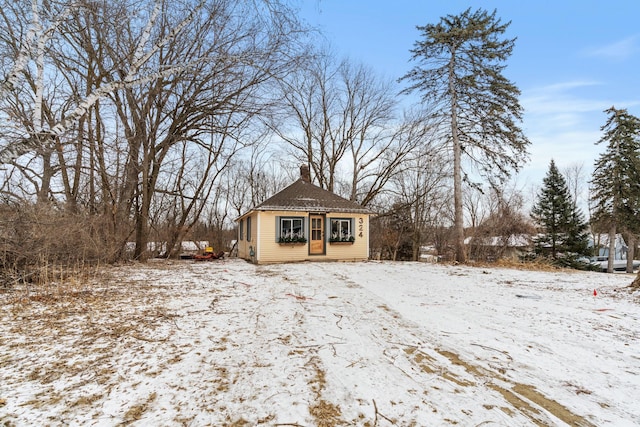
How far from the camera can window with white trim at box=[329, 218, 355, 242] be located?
13.0 metres

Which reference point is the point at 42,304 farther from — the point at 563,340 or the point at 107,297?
the point at 563,340

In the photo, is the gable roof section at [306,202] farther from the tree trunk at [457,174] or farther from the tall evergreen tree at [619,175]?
the tall evergreen tree at [619,175]

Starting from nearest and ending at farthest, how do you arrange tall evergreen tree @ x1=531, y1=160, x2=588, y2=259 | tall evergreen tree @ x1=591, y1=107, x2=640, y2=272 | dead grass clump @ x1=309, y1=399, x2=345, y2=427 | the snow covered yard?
dead grass clump @ x1=309, y1=399, x2=345, y2=427 → the snow covered yard → tall evergreen tree @ x1=591, y1=107, x2=640, y2=272 → tall evergreen tree @ x1=531, y1=160, x2=588, y2=259

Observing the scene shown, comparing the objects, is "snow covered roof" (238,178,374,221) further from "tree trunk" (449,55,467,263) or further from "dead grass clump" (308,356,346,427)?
"dead grass clump" (308,356,346,427)

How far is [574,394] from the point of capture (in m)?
2.19

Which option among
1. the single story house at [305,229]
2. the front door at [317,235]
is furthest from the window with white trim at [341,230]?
the front door at [317,235]

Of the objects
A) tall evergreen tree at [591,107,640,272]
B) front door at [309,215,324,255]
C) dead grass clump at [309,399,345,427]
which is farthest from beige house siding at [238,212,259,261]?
tall evergreen tree at [591,107,640,272]

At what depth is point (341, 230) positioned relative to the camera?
43.3 ft

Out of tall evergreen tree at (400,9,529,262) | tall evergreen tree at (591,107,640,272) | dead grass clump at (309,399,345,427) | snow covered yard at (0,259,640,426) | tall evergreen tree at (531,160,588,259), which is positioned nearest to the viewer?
dead grass clump at (309,399,345,427)

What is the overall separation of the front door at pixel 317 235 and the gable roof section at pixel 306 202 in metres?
0.47

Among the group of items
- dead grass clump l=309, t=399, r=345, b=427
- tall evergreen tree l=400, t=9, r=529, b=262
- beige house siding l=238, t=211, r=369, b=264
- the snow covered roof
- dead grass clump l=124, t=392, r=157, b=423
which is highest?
tall evergreen tree l=400, t=9, r=529, b=262

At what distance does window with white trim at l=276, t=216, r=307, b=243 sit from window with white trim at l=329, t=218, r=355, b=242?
138cm

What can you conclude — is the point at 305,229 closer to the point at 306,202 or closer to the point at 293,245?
the point at 293,245

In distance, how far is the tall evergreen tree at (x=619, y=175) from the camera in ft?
57.5
